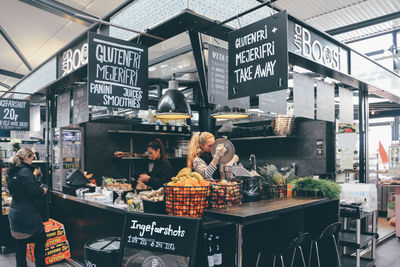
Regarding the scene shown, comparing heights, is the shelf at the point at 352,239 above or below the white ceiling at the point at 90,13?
below

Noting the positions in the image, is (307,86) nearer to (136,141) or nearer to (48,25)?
(136,141)

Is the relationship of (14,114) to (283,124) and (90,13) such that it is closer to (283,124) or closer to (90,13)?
(90,13)

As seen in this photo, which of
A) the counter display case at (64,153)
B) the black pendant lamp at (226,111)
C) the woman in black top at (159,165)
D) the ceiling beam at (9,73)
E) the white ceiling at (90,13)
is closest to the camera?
the black pendant lamp at (226,111)

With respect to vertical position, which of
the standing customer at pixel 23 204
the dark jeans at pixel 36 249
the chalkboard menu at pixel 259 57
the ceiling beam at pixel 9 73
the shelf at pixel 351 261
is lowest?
the shelf at pixel 351 261

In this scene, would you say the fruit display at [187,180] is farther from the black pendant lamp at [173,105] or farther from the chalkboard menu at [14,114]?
the chalkboard menu at [14,114]

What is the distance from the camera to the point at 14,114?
6602 millimetres

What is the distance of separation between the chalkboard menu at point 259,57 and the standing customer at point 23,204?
2.81 metres

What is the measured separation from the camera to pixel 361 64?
4.72m

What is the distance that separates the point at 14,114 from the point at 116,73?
4.52 meters

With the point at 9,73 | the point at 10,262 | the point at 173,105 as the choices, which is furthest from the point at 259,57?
the point at 9,73

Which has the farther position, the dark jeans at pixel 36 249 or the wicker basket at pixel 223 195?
the dark jeans at pixel 36 249

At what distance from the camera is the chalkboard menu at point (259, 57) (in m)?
2.45

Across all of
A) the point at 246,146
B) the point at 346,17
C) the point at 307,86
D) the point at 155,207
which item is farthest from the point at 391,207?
the point at 155,207

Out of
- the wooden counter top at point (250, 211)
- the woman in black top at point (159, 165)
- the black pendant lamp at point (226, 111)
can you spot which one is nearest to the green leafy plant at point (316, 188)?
the wooden counter top at point (250, 211)
